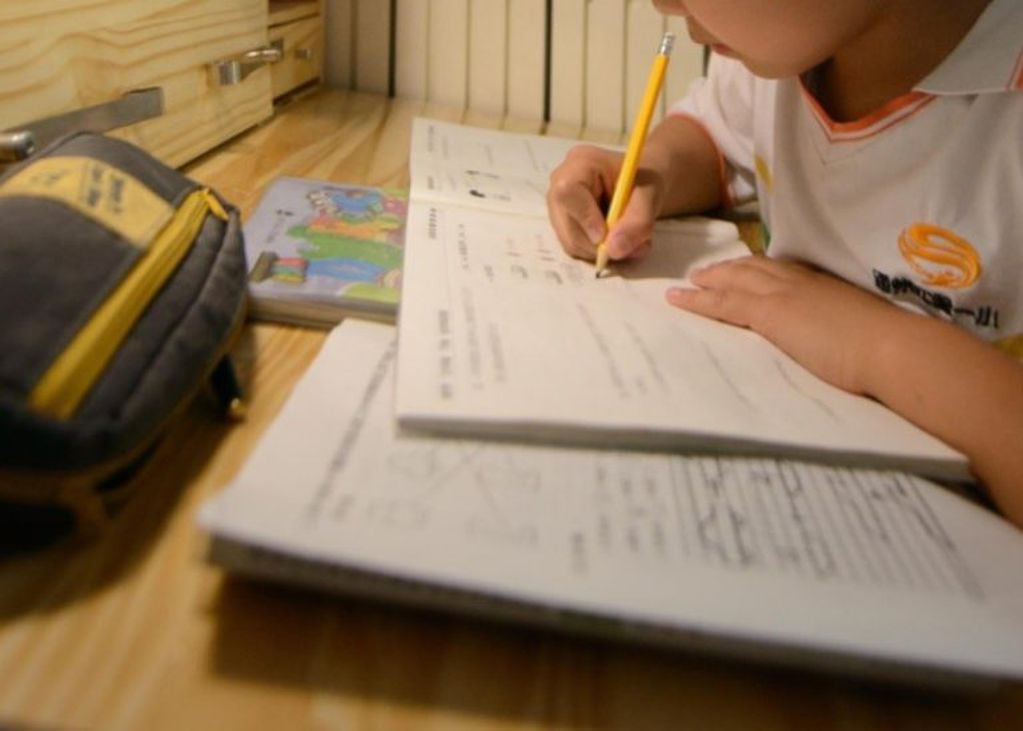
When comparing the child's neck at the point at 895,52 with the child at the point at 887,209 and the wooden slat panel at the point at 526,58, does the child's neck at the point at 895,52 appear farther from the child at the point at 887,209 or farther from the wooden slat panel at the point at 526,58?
the wooden slat panel at the point at 526,58

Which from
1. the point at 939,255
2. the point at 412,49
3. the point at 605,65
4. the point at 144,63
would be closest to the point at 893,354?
the point at 939,255

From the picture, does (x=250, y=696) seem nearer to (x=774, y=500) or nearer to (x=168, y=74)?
(x=774, y=500)

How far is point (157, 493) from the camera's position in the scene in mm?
353

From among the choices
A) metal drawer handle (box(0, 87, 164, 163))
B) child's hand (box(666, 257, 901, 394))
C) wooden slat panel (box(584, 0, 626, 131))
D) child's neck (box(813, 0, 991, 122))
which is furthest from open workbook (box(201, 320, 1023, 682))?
wooden slat panel (box(584, 0, 626, 131))

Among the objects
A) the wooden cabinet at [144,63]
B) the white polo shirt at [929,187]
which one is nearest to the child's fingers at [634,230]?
the white polo shirt at [929,187]

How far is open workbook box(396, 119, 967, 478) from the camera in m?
0.38

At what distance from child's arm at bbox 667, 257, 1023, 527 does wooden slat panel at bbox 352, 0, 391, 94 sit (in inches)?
28.5

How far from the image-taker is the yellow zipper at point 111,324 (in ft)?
0.99

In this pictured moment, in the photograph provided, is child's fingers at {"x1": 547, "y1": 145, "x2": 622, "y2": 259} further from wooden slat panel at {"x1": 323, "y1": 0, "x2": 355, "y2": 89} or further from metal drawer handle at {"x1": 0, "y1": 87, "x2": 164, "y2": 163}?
wooden slat panel at {"x1": 323, "y1": 0, "x2": 355, "y2": 89}

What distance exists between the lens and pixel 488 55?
3.76 feet

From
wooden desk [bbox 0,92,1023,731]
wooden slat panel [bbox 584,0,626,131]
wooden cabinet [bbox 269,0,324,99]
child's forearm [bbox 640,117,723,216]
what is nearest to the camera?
wooden desk [bbox 0,92,1023,731]

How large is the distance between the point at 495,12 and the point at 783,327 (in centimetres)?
74

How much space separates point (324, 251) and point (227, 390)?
172 mm

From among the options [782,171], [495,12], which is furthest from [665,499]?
[495,12]
